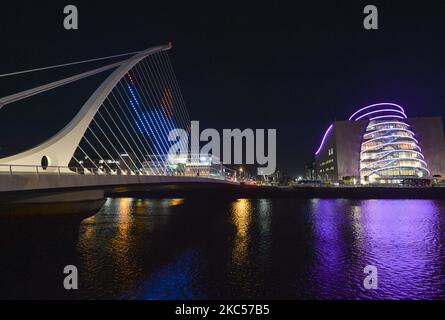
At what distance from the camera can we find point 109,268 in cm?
1576

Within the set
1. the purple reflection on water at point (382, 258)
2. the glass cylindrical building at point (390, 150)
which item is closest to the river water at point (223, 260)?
the purple reflection on water at point (382, 258)

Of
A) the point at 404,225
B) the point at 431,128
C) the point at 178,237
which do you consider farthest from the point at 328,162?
the point at 178,237

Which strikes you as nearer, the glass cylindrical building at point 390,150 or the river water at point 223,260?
the river water at point 223,260

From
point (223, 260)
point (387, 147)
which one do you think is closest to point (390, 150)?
point (387, 147)

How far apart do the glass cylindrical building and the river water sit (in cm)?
7776

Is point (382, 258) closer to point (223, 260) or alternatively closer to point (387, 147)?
point (223, 260)

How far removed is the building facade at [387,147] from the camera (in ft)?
333

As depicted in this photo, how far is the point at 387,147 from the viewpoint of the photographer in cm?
10462

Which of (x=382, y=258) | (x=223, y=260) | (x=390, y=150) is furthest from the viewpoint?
(x=390, y=150)

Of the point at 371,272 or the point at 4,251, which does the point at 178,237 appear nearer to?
the point at 4,251

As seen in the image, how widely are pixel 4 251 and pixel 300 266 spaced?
1573cm

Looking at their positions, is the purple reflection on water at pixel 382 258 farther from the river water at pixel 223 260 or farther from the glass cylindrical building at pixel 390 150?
the glass cylindrical building at pixel 390 150

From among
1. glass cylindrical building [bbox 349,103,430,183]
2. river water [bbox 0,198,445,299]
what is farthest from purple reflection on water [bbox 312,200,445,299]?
glass cylindrical building [bbox 349,103,430,183]

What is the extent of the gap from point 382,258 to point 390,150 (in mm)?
95287
